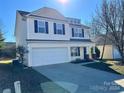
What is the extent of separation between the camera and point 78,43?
23.3 meters

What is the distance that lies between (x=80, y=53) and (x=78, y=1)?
30.0ft

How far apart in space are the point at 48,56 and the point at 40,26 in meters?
3.86

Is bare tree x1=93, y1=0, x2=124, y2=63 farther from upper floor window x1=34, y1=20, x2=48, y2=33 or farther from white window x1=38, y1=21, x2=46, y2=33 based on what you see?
white window x1=38, y1=21, x2=46, y2=33

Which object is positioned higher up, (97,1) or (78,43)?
(97,1)

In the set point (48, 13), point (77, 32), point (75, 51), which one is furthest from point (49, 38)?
point (77, 32)

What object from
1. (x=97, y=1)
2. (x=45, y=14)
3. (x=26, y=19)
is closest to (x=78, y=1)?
Result: (x=97, y=1)

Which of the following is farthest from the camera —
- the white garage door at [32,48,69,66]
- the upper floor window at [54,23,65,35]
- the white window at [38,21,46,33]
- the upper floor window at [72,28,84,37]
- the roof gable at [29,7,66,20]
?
the upper floor window at [72,28,84,37]

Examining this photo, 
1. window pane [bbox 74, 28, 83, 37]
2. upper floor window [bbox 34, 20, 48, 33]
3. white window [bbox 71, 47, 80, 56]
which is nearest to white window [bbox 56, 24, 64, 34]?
upper floor window [bbox 34, 20, 48, 33]

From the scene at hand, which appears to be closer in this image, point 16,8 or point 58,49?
point 58,49

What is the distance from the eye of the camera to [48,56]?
19297mm

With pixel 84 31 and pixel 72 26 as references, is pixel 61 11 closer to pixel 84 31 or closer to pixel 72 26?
pixel 72 26

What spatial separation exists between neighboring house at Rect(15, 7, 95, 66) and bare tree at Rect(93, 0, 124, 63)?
19.3 ft

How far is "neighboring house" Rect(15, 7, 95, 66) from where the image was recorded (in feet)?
59.4

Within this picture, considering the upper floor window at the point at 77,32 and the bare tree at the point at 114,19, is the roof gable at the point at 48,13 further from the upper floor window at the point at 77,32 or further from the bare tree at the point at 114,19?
the bare tree at the point at 114,19
